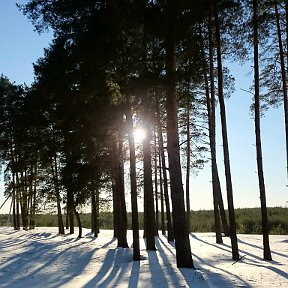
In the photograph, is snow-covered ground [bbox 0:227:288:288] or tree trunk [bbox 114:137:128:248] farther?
tree trunk [bbox 114:137:128:248]

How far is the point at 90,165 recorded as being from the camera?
69.1 ft

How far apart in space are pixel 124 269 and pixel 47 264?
3.25 meters

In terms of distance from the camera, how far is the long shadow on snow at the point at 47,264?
1141 centimetres

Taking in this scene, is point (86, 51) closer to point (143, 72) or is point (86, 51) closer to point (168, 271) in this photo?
point (143, 72)

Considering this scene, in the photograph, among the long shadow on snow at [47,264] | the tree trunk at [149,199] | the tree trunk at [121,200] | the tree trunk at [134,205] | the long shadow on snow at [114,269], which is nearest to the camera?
the long shadow on snow at [114,269]

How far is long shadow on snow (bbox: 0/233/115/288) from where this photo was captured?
11.4m

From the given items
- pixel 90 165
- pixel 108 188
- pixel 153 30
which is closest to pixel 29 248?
pixel 90 165

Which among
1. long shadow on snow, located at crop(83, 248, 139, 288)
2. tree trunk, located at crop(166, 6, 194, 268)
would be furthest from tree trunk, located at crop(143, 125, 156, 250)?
tree trunk, located at crop(166, 6, 194, 268)

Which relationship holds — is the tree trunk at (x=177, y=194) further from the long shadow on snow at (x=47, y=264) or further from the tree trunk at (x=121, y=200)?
the tree trunk at (x=121, y=200)

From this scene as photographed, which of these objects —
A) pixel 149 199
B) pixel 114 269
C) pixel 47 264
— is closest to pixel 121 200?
pixel 149 199

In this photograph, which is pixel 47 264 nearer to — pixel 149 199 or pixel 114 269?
pixel 114 269

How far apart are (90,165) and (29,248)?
16.5ft

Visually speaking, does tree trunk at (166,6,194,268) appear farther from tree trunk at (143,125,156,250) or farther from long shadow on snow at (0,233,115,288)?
tree trunk at (143,125,156,250)

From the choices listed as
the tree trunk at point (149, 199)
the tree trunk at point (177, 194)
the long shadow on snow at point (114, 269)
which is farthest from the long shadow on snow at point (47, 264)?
the tree trunk at point (177, 194)
